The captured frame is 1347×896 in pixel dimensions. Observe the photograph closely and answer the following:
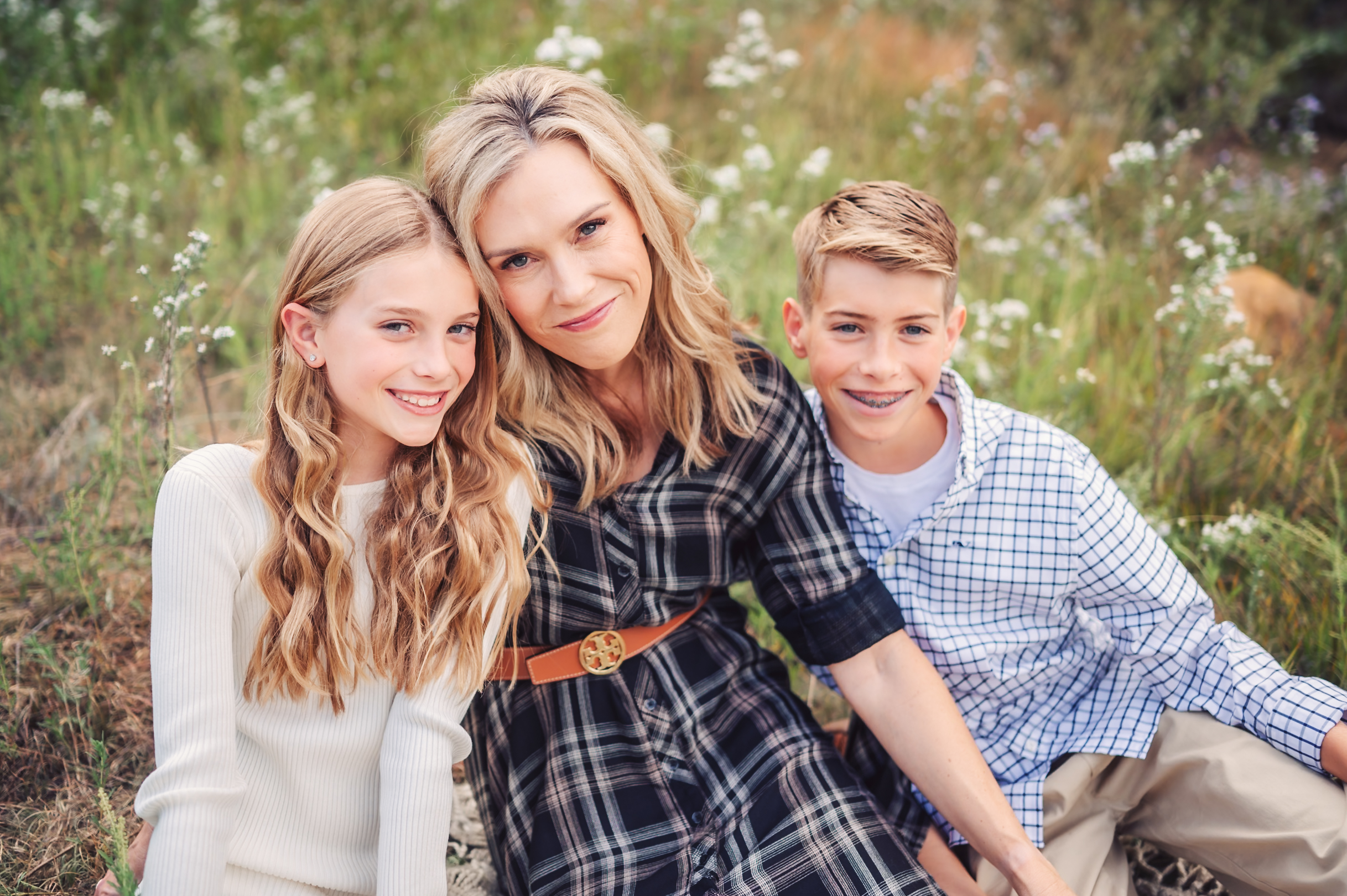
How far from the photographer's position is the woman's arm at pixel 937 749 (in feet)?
5.98

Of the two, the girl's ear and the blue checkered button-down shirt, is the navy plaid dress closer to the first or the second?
the blue checkered button-down shirt

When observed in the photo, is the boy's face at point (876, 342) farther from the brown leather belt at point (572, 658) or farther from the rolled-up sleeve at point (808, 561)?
the brown leather belt at point (572, 658)

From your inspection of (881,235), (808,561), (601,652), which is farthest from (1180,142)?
(601,652)

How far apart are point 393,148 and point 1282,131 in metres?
5.89

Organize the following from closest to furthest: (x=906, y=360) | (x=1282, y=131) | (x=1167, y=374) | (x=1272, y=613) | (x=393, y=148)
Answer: (x=906, y=360) → (x=1272, y=613) → (x=1167, y=374) → (x=393, y=148) → (x=1282, y=131)

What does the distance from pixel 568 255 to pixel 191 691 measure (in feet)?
3.33

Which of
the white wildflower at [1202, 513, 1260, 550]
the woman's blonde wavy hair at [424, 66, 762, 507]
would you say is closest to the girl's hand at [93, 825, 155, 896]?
the woman's blonde wavy hair at [424, 66, 762, 507]

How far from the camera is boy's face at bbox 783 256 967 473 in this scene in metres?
1.98

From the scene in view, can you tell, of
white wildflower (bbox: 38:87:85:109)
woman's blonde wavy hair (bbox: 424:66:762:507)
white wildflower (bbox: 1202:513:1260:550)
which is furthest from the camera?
white wildflower (bbox: 38:87:85:109)

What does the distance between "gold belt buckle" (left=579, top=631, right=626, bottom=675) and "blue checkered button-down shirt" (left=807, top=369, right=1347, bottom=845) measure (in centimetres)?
63

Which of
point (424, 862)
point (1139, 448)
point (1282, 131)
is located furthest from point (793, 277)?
point (1282, 131)

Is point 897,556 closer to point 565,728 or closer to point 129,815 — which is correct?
point 565,728

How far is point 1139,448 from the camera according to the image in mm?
3172

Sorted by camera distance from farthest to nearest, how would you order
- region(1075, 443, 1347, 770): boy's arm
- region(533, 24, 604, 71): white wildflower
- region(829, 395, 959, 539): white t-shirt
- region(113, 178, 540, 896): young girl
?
1. region(533, 24, 604, 71): white wildflower
2. region(829, 395, 959, 539): white t-shirt
3. region(1075, 443, 1347, 770): boy's arm
4. region(113, 178, 540, 896): young girl
